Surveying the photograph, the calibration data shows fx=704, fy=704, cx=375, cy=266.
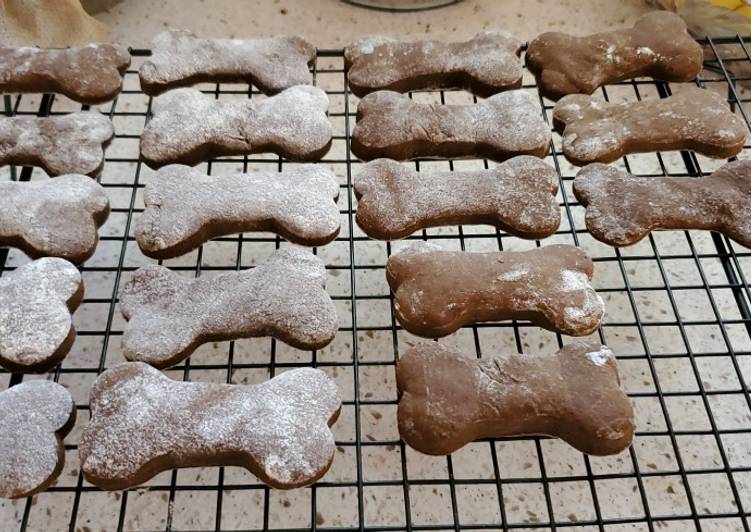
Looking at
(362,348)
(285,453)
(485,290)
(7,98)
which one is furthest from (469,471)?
(7,98)

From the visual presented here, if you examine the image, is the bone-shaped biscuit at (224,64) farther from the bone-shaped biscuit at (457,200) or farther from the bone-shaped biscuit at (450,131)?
the bone-shaped biscuit at (457,200)

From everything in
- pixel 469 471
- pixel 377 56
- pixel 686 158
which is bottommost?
pixel 469 471

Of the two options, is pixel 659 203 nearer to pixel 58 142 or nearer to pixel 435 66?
pixel 435 66

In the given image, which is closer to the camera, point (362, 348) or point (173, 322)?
point (173, 322)

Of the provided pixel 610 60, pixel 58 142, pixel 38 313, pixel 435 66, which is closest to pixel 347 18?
pixel 435 66

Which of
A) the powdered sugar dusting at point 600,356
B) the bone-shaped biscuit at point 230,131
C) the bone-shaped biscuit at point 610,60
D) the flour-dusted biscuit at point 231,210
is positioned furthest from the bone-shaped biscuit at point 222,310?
the bone-shaped biscuit at point 610,60

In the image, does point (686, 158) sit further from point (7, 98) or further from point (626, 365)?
point (7, 98)
